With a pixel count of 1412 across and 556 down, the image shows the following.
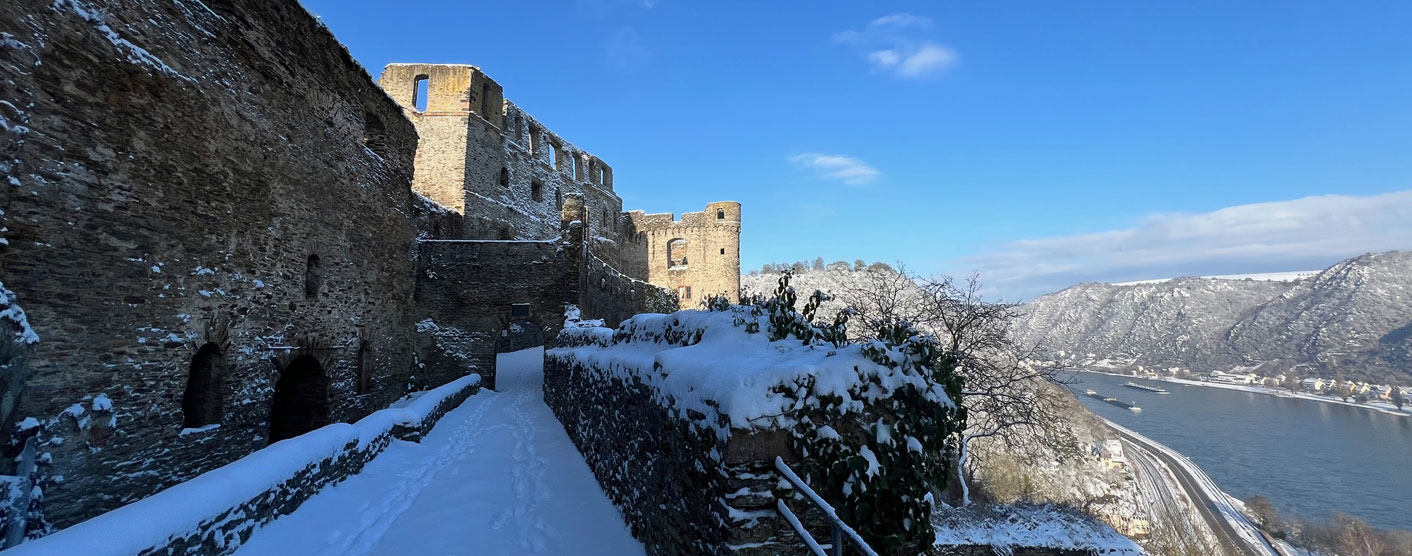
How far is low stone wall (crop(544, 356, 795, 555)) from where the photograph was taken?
2.80 m

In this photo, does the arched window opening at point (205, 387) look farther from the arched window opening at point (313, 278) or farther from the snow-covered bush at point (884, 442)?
the snow-covered bush at point (884, 442)

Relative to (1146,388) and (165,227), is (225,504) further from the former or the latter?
(1146,388)

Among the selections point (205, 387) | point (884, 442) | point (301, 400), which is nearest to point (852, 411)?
point (884, 442)

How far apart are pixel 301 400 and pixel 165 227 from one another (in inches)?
226

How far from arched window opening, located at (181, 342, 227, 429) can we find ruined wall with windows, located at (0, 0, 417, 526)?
0.02 metres

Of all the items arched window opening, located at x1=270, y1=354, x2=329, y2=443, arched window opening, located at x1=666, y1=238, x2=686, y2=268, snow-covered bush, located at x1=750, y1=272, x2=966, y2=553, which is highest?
arched window opening, located at x1=666, y1=238, x2=686, y2=268

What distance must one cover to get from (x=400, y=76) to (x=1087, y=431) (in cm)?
3872

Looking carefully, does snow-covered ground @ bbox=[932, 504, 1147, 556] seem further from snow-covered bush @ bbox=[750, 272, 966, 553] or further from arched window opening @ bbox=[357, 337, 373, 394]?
arched window opening @ bbox=[357, 337, 373, 394]

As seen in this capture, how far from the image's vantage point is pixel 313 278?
35.6ft

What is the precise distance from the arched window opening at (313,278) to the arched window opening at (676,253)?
30.8 meters

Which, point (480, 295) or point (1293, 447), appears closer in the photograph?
point (480, 295)

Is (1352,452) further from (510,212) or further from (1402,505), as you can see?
(510,212)

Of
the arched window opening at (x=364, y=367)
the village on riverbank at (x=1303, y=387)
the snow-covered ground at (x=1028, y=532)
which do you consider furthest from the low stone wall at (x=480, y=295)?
the village on riverbank at (x=1303, y=387)

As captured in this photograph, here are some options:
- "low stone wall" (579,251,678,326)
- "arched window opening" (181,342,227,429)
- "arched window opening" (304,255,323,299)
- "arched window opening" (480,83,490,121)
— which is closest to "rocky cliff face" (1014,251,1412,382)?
"low stone wall" (579,251,678,326)
